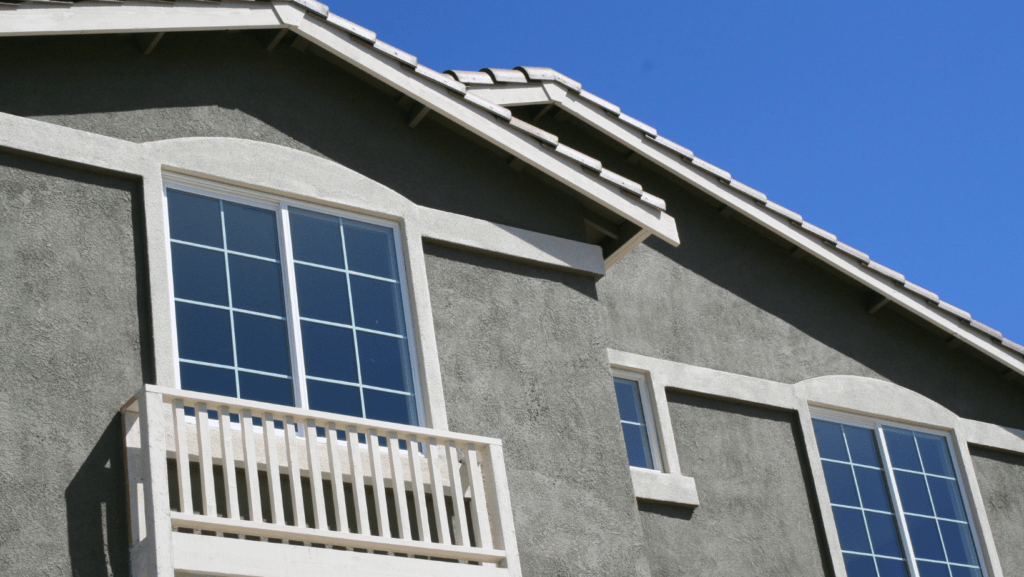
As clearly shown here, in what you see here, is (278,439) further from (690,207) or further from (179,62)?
(690,207)

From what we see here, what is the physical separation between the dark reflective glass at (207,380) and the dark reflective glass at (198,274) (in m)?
0.57

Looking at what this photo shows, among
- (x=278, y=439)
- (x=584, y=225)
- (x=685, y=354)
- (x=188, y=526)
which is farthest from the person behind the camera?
(x=685, y=354)

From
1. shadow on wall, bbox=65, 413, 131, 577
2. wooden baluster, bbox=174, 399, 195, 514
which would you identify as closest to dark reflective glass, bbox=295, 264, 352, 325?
wooden baluster, bbox=174, 399, 195, 514

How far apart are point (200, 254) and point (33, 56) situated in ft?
6.68

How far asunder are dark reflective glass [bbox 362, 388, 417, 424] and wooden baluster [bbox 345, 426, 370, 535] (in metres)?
0.70

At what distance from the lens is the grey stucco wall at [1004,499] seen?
1493 centimetres

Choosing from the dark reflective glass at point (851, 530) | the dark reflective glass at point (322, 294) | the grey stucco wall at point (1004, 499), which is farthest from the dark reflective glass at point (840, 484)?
the dark reflective glass at point (322, 294)

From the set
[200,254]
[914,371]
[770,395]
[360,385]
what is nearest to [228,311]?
[200,254]

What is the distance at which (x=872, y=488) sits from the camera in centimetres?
1420

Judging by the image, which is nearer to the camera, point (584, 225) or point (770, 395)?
point (584, 225)

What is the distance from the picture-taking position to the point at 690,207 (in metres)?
15.3

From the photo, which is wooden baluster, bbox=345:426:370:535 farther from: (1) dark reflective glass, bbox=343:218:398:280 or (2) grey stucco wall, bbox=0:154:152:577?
(1) dark reflective glass, bbox=343:218:398:280

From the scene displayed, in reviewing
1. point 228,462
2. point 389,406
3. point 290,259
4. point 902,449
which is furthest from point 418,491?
point 902,449

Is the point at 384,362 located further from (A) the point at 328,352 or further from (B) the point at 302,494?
(B) the point at 302,494
